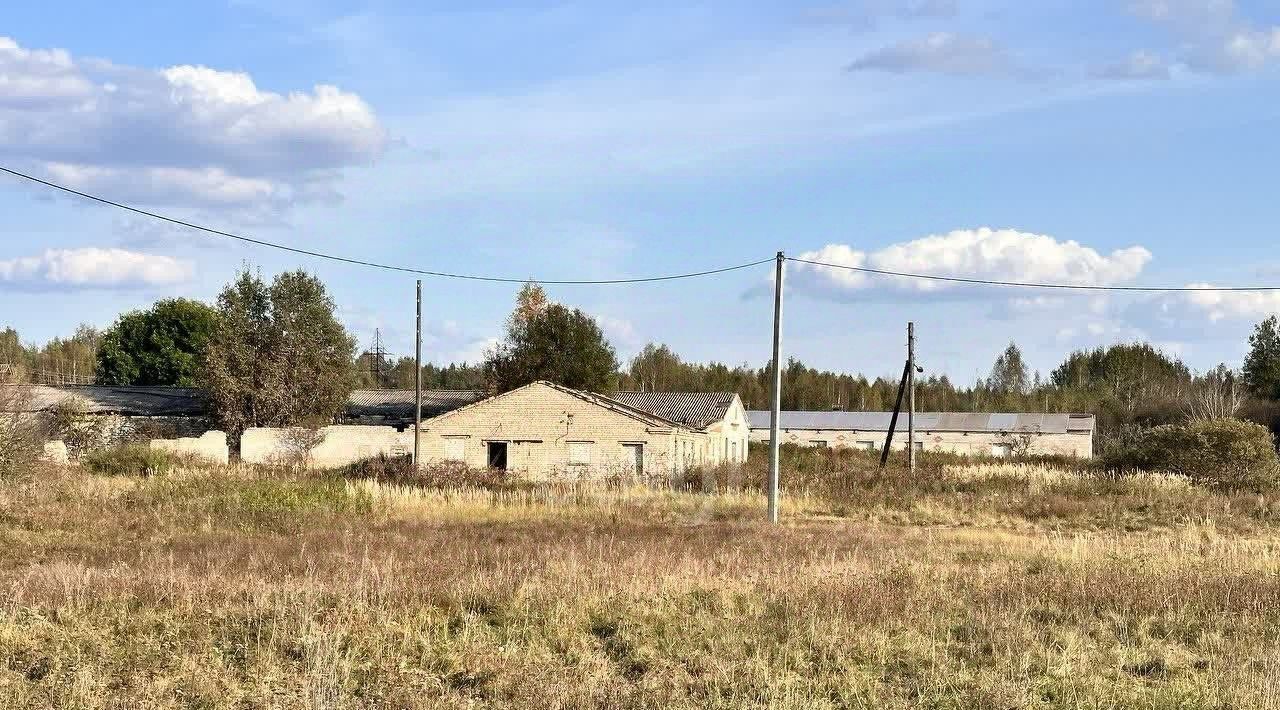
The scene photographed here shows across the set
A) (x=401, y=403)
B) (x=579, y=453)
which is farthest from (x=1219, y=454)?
(x=401, y=403)

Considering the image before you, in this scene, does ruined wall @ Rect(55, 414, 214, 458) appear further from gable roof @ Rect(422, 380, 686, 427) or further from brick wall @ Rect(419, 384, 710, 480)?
gable roof @ Rect(422, 380, 686, 427)

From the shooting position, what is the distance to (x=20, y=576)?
15.8 meters

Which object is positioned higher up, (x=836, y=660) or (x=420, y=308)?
(x=420, y=308)

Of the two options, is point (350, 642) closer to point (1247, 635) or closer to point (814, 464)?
point (1247, 635)

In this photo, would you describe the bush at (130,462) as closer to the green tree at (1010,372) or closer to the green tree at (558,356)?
the green tree at (558,356)

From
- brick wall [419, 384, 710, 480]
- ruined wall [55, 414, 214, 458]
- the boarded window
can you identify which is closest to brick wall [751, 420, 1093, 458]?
brick wall [419, 384, 710, 480]

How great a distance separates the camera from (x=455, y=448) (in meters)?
42.9

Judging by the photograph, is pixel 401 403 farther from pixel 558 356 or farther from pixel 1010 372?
pixel 1010 372

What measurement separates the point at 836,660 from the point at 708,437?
37.4m

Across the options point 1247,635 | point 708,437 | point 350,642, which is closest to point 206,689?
point 350,642

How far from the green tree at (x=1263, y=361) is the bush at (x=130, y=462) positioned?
2897 inches

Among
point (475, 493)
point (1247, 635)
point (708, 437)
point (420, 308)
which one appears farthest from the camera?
point (708, 437)

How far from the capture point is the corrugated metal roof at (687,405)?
4933 centimetres

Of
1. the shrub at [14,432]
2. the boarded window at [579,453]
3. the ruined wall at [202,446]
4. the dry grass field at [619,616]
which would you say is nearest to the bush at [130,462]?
the ruined wall at [202,446]
